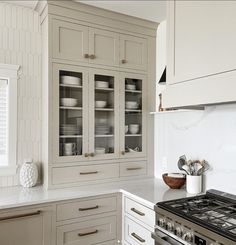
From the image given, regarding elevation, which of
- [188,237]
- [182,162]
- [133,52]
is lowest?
[188,237]

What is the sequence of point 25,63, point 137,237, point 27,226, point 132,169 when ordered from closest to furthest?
point 27,226
point 137,237
point 25,63
point 132,169

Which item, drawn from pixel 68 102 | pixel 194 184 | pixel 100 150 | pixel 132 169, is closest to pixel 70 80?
pixel 68 102

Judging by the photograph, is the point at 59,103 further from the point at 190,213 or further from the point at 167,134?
the point at 190,213

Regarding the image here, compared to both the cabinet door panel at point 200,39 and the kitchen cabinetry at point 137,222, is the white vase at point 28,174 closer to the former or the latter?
the kitchen cabinetry at point 137,222

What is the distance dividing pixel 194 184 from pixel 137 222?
556 millimetres

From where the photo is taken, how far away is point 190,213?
1.54 m

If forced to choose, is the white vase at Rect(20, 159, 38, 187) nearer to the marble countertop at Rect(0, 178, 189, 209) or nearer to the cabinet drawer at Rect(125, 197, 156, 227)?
the marble countertop at Rect(0, 178, 189, 209)

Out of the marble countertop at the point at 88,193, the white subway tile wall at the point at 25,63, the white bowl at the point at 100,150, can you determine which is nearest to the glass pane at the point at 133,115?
the white bowl at the point at 100,150

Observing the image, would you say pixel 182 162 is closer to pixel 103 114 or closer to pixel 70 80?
pixel 103 114

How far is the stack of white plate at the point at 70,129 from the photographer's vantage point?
7.61ft

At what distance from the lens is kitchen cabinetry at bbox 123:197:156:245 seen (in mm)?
1896

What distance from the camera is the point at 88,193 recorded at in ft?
6.99

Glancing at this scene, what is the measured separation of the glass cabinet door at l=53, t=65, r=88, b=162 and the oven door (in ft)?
3.24

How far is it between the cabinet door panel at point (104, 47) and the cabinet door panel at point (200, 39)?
735 mm
